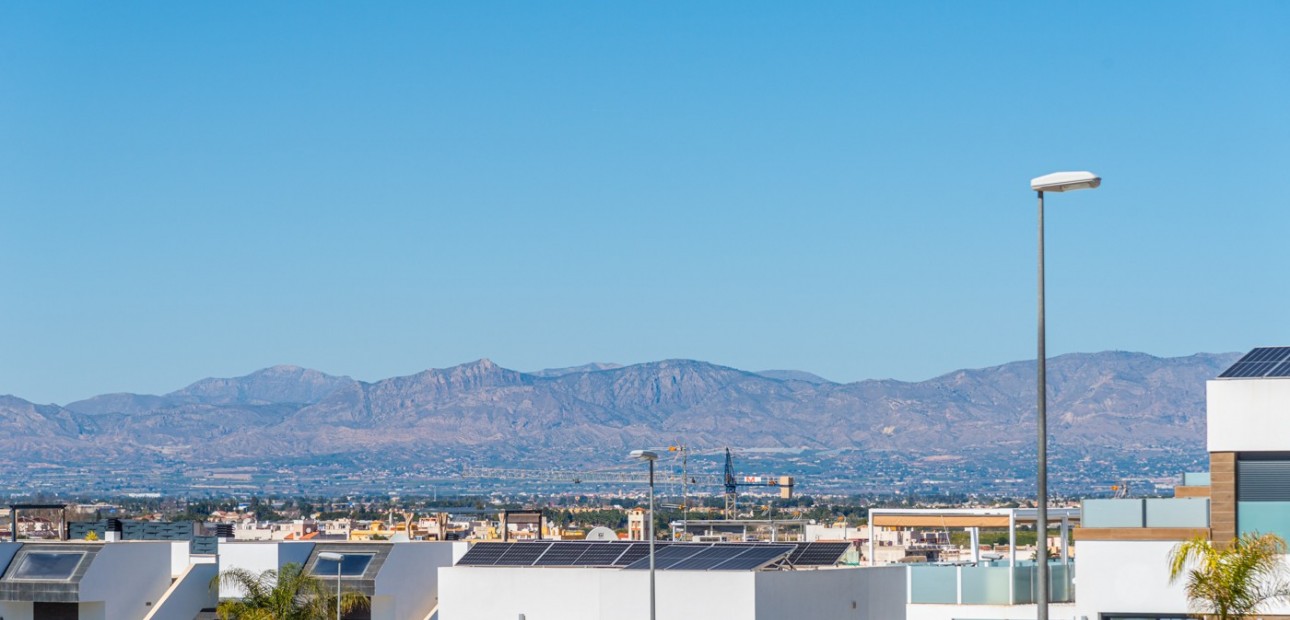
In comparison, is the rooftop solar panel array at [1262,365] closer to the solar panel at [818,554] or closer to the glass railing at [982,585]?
the glass railing at [982,585]

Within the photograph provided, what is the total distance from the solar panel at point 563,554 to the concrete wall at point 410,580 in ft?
29.9

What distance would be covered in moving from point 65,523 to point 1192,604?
156 feet

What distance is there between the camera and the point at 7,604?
60812 mm

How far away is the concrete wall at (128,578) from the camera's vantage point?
196 feet

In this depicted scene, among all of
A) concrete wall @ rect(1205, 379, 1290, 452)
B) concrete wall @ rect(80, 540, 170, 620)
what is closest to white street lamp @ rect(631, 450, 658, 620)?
concrete wall @ rect(1205, 379, 1290, 452)

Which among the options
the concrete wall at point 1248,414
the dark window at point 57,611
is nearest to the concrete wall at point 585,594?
the concrete wall at point 1248,414

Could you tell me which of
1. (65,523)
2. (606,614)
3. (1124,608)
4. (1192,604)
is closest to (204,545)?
(65,523)

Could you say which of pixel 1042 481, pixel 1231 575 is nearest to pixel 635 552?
pixel 1231 575

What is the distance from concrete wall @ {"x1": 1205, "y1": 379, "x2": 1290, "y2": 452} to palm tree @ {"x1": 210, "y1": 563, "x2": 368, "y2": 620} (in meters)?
27.6

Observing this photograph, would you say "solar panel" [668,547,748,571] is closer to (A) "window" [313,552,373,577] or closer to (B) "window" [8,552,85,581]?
(A) "window" [313,552,373,577]

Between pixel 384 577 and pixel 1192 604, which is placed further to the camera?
pixel 384 577

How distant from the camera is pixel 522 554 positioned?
51.5 metres

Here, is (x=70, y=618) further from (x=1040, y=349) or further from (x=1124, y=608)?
(x=1040, y=349)

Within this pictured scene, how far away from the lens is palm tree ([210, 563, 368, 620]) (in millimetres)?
57531
